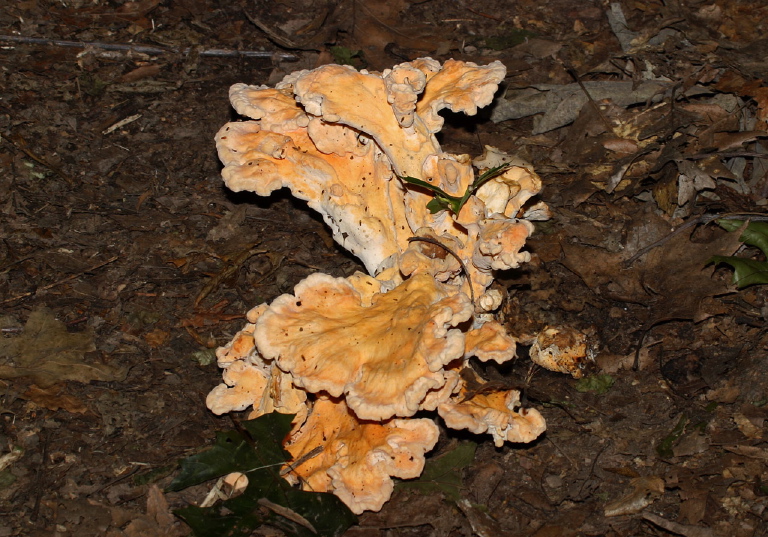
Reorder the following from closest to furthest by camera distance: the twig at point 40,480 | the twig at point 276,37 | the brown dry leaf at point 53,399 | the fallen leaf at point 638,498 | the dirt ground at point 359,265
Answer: the twig at point 40,480, the fallen leaf at point 638,498, the dirt ground at point 359,265, the brown dry leaf at point 53,399, the twig at point 276,37

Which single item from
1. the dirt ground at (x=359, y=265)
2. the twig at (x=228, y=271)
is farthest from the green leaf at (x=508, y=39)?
the twig at (x=228, y=271)

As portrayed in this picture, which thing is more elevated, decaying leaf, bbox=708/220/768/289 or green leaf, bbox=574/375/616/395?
→ decaying leaf, bbox=708/220/768/289

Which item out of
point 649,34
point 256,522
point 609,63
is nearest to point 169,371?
point 256,522

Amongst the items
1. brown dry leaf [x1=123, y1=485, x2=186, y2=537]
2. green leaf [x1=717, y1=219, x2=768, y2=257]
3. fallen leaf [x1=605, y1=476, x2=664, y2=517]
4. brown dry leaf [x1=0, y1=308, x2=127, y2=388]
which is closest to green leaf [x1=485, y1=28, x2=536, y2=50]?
green leaf [x1=717, y1=219, x2=768, y2=257]

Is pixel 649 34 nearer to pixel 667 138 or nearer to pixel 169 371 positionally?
pixel 667 138

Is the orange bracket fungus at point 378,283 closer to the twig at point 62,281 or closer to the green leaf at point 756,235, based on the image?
the twig at point 62,281

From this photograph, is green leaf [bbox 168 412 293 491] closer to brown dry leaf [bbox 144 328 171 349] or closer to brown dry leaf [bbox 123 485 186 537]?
brown dry leaf [bbox 123 485 186 537]

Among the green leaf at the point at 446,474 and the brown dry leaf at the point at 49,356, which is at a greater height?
the brown dry leaf at the point at 49,356

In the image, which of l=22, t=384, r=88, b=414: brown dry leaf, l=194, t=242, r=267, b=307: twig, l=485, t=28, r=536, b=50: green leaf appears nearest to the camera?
l=22, t=384, r=88, b=414: brown dry leaf
